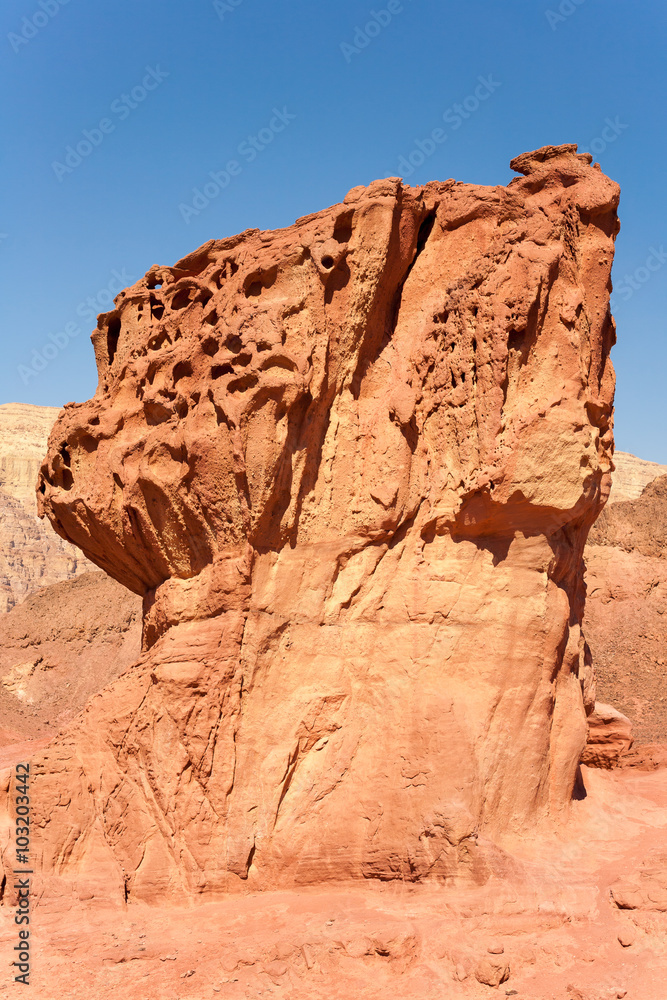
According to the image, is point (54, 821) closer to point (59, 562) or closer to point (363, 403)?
point (363, 403)

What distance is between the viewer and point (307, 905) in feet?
22.3

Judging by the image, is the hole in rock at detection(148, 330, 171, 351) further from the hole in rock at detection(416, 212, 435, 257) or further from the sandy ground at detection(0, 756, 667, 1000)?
the sandy ground at detection(0, 756, 667, 1000)

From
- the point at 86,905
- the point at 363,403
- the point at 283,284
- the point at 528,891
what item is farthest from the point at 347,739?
the point at 283,284

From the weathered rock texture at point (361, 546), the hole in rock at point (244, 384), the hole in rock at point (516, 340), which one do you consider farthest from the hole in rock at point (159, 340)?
the hole in rock at point (516, 340)

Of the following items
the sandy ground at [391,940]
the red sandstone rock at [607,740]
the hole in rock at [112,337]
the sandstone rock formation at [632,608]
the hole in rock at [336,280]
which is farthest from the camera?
the sandstone rock formation at [632,608]

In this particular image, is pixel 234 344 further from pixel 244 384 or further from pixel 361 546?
pixel 361 546

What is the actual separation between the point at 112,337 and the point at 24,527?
59830 mm

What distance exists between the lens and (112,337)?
32.0 feet

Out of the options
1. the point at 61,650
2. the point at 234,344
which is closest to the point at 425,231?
the point at 234,344

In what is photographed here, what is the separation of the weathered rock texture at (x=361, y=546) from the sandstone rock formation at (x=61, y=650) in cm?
1404

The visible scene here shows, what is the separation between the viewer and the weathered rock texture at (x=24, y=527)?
2216 inches

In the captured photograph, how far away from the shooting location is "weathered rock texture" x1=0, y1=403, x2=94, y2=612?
56281 millimetres

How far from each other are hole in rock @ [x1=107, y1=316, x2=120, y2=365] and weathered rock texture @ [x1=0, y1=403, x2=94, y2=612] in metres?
45.3

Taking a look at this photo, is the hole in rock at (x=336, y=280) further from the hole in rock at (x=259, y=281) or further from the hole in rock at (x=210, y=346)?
the hole in rock at (x=210, y=346)
